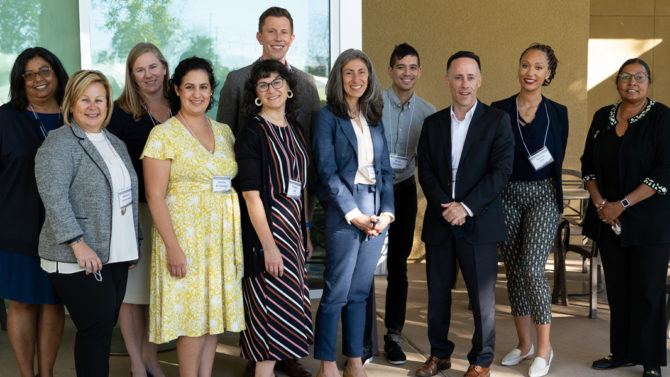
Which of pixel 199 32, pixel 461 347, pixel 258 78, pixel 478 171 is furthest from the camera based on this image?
pixel 199 32

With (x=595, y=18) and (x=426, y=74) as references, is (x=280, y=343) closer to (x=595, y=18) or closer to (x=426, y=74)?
(x=426, y=74)

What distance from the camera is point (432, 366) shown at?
3.40 metres

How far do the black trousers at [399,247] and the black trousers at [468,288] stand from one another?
0.79ft

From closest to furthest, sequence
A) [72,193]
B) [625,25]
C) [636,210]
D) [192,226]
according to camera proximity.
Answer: [72,193], [192,226], [636,210], [625,25]

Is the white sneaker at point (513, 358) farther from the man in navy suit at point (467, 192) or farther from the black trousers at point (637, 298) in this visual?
the black trousers at point (637, 298)

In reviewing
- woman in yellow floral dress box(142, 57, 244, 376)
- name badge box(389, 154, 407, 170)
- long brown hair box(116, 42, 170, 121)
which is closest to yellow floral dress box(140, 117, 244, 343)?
woman in yellow floral dress box(142, 57, 244, 376)

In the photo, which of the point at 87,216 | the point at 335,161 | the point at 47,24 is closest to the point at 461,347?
the point at 335,161

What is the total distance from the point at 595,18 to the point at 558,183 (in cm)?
594

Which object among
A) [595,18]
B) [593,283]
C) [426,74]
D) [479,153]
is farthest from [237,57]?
[595,18]

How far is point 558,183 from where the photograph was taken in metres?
3.40

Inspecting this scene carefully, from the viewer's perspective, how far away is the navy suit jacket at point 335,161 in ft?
9.96

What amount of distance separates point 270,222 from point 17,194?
46.1 inches

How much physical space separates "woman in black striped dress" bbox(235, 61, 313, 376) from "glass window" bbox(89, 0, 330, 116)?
6.10ft

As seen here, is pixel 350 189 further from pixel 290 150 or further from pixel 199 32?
pixel 199 32
